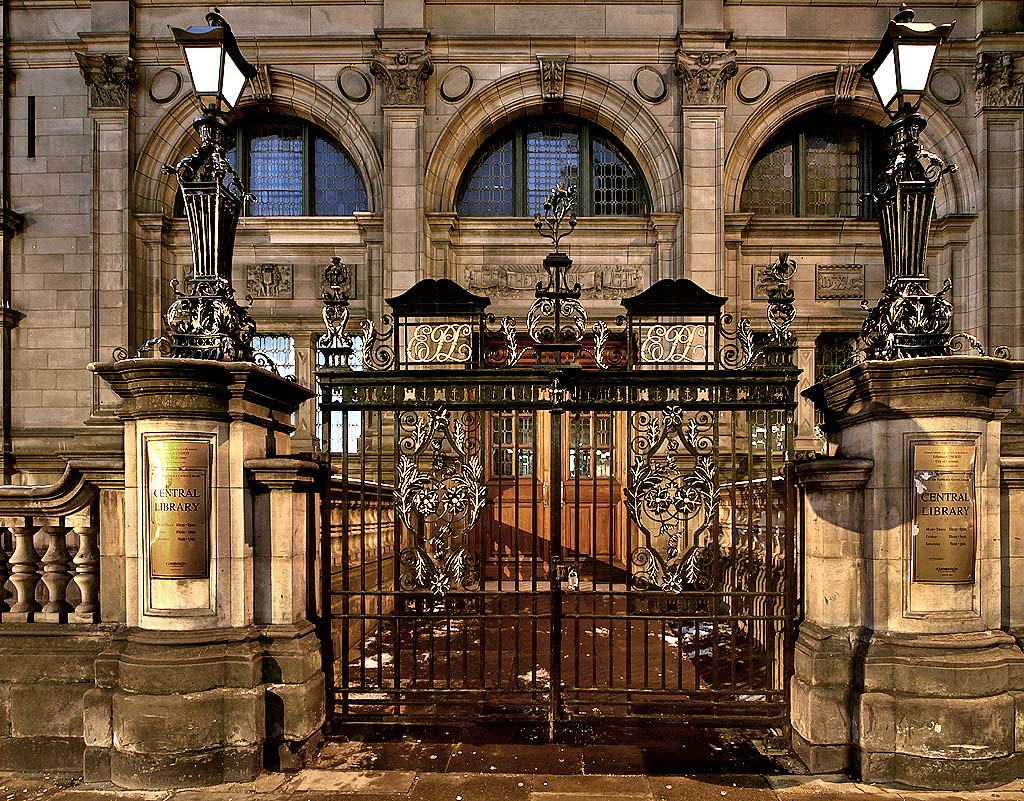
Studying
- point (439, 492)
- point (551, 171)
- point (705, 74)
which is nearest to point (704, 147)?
point (705, 74)

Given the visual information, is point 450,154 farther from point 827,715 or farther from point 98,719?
point 827,715

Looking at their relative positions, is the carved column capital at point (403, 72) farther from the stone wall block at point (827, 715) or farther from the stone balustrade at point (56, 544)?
the stone wall block at point (827, 715)

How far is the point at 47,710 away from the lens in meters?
5.76

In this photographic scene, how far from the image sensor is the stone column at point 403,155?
48.4 ft

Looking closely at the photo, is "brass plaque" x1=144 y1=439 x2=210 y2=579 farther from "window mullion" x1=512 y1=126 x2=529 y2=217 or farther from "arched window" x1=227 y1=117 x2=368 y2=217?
"window mullion" x1=512 y1=126 x2=529 y2=217

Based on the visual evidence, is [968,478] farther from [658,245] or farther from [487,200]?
[487,200]

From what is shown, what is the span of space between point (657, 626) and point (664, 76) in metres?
11.4

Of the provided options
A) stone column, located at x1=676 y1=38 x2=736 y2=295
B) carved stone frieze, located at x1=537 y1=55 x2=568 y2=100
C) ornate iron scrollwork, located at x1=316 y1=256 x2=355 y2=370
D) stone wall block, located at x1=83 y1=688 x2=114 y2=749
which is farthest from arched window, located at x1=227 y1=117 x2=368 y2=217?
stone wall block, located at x1=83 y1=688 x2=114 y2=749

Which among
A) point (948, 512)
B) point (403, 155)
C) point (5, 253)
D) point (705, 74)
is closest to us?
point (948, 512)

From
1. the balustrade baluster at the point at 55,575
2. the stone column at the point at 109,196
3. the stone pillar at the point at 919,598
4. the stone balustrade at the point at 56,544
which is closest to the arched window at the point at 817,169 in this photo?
the stone pillar at the point at 919,598

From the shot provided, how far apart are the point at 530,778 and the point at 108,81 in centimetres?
1628

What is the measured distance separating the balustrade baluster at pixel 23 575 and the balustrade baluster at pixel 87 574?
391mm

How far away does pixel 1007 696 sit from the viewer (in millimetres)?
5359

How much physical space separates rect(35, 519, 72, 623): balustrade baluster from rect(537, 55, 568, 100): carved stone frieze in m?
12.7
